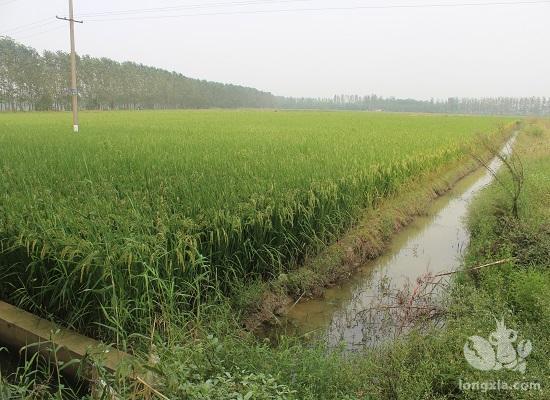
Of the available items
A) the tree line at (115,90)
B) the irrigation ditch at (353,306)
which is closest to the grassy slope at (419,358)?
the irrigation ditch at (353,306)

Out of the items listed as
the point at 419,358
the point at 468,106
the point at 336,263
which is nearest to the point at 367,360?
the point at 419,358

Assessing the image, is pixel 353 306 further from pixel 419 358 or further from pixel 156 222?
pixel 156 222

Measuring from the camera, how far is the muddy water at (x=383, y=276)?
3828mm

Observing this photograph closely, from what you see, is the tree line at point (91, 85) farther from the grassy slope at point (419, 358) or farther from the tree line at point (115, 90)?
the grassy slope at point (419, 358)

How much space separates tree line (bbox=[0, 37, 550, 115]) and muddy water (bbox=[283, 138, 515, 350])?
75.8ft

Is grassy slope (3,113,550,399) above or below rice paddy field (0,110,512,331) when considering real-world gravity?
below

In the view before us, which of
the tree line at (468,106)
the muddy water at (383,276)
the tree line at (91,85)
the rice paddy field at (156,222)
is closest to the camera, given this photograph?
the rice paddy field at (156,222)

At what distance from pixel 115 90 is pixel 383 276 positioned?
67.5 metres

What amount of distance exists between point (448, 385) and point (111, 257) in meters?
2.25

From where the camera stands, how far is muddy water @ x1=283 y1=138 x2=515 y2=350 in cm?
383

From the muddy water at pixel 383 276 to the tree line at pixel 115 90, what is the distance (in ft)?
75.8

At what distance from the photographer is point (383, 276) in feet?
17.0

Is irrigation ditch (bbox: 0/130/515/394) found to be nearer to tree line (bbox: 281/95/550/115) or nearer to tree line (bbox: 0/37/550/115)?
tree line (bbox: 0/37/550/115)

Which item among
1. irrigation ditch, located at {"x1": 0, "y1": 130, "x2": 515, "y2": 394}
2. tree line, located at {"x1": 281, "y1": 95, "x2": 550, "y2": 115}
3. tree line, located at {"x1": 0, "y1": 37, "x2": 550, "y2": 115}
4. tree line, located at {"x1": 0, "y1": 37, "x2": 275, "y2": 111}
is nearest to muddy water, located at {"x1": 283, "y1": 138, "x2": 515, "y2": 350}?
irrigation ditch, located at {"x1": 0, "y1": 130, "x2": 515, "y2": 394}
